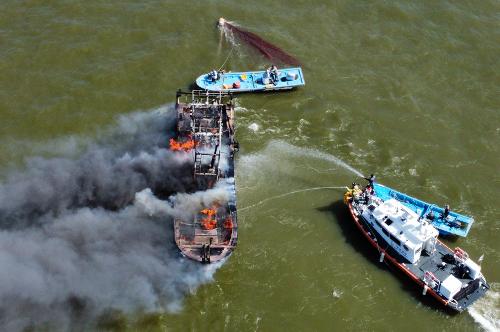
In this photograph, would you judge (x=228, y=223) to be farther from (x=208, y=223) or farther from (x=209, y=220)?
(x=208, y=223)

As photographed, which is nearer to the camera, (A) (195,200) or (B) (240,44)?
(A) (195,200)

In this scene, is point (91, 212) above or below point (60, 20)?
below

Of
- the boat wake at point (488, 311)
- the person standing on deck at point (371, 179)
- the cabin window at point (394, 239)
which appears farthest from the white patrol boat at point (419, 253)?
the person standing on deck at point (371, 179)

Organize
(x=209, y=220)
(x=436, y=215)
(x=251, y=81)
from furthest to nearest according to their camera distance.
→ 1. (x=251, y=81)
2. (x=436, y=215)
3. (x=209, y=220)

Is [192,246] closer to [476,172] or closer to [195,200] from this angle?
[195,200]

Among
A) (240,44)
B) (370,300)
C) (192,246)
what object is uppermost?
(240,44)

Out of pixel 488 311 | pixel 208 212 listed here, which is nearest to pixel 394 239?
pixel 488 311

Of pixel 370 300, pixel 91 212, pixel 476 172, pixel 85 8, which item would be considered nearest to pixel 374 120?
pixel 476 172
